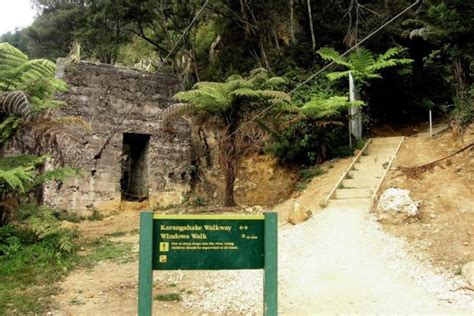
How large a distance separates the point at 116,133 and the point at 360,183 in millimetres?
5710

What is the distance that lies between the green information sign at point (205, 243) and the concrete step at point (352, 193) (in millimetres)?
5187

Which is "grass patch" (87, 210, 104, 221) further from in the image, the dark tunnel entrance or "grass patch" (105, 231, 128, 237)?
"grass patch" (105, 231, 128, 237)

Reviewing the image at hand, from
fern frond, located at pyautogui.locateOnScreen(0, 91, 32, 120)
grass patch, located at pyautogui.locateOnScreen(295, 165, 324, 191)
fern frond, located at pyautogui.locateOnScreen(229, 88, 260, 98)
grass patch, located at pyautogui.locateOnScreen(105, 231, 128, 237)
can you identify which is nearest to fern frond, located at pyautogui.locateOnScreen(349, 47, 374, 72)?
grass patch, located at pyautogui.locateOnScreen(295, 165, 324, 191)

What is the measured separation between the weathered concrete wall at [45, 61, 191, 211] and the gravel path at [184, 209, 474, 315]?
199 inches

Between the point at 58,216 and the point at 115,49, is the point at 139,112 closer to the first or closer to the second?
the point at 58,216

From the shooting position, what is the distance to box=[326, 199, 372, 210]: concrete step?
7700 millimetres

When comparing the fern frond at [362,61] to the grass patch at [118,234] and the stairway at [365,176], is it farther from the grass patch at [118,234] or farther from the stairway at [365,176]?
the grass patch at [118,234]

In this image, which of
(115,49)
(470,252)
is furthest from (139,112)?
(470,252)

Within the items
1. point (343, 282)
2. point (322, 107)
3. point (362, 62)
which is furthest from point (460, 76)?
point (343, 282)

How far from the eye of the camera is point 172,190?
10938 millimetres

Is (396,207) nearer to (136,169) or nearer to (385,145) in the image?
(385,145)

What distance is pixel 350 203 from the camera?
7.84 meters

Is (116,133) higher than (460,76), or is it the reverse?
(460,76)

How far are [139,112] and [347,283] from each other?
734 centimetres
